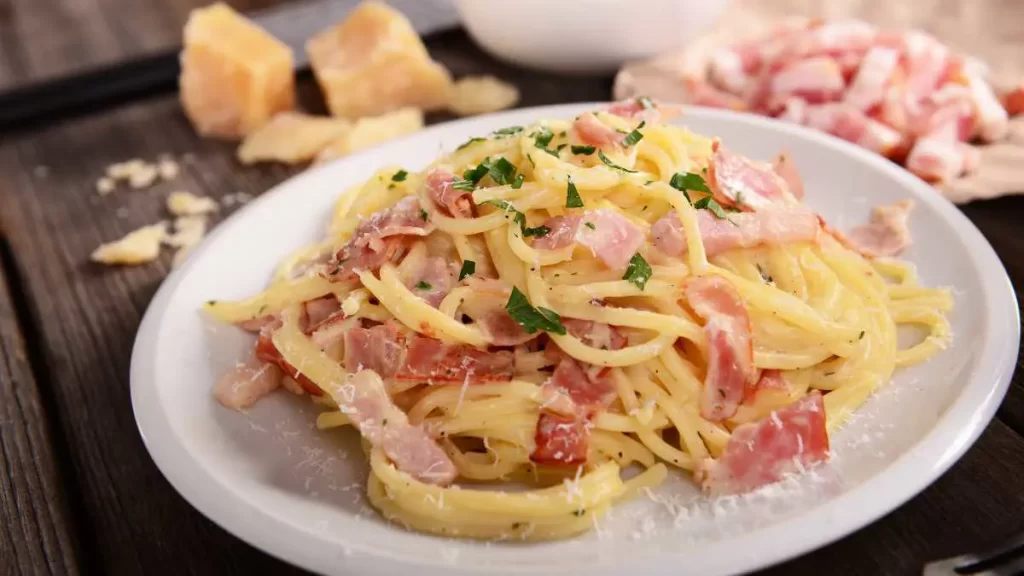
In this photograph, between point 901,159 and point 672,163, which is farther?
point 901,159

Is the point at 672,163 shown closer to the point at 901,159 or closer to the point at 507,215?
the point at 507,215

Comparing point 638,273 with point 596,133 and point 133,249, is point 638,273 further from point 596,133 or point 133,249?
point 133,249

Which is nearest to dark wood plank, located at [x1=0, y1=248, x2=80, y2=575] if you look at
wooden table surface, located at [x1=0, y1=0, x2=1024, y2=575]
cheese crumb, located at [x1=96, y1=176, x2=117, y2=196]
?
wooden table surface, located at [x1=0, y1=0, x2=1024, y2=575]

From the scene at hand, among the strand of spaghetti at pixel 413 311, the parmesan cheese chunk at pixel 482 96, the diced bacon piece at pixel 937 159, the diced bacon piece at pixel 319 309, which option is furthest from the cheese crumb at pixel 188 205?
the diced bacon piece at pixel 937 159

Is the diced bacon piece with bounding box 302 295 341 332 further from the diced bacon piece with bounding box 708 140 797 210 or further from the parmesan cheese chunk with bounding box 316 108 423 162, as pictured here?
the parmesan cheese chunk with bounding box 316 108 423 162

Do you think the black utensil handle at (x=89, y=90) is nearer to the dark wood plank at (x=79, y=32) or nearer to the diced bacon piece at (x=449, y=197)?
the dark wood plank at (x=79, y=32)

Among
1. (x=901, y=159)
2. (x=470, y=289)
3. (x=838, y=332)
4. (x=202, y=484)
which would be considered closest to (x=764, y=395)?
(x=838, y=332)
